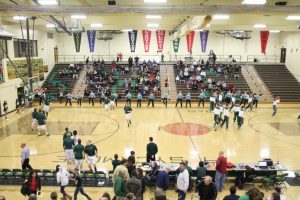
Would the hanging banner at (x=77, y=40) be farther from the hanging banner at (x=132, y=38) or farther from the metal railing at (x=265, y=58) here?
the metal railing at (x=265, y=58)

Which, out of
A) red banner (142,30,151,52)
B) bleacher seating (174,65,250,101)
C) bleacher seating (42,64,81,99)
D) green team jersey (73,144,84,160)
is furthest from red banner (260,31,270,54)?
green team jersey (73,144,84,160)

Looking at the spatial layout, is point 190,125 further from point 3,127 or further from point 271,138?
point 3,127

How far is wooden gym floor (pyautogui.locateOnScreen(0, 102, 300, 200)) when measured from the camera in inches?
498

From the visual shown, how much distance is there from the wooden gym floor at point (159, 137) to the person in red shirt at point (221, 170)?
349 millimetres

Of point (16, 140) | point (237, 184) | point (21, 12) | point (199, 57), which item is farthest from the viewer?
point (199, 57)

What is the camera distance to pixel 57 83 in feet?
98.9

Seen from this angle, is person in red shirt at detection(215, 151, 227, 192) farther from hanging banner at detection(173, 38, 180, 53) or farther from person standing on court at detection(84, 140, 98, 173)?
hanging banner at detection(173, 38, 180, 53)

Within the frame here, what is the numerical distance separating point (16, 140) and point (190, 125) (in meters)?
10.1

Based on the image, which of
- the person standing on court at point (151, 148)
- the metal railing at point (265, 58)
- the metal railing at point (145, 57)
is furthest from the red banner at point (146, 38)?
the person standing on court at point (151, 148)

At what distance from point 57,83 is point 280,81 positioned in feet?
75.7

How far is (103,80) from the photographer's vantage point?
99.2 feet

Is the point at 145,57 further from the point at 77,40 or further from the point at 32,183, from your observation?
the point at 32,183

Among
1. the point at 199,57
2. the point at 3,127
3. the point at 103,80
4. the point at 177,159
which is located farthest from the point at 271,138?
the point at 199,57

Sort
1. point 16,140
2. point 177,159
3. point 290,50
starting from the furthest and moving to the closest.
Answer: point 290,50
point 16,140
point 177,159
